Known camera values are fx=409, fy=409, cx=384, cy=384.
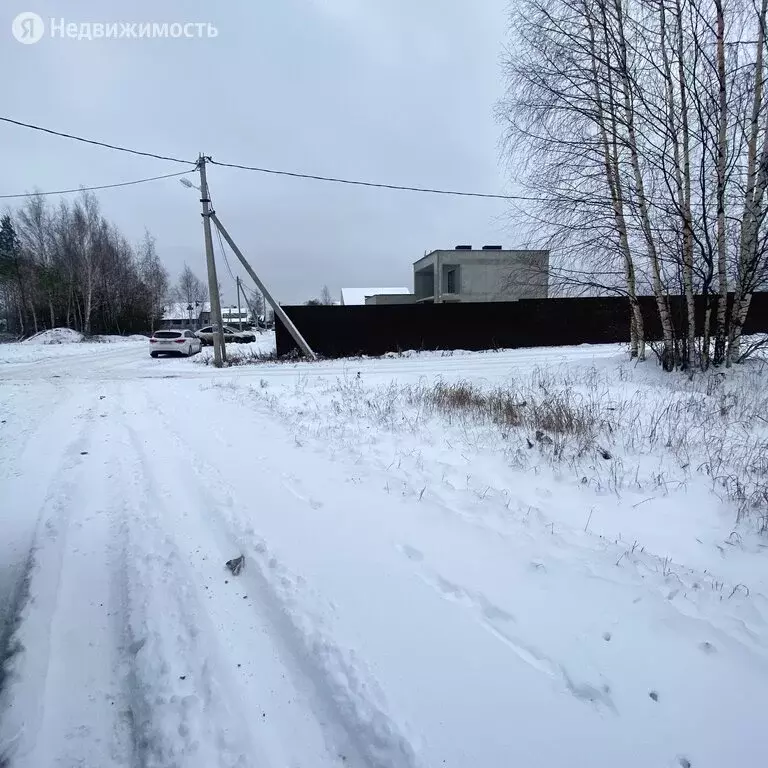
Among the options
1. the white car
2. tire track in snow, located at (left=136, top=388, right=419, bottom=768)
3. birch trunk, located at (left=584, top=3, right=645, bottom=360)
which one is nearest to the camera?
tire track in snow, located at (left=136, top=388, right=419, bottom=768)

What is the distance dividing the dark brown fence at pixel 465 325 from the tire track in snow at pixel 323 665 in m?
13.2

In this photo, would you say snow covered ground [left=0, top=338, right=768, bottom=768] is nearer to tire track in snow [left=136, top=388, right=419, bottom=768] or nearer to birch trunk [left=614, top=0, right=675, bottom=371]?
tire track in snow [left=136, top=388, right=419, bottom=768]

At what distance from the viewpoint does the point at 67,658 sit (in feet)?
6.37

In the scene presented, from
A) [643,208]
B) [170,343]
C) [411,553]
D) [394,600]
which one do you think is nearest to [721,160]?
[643,208]

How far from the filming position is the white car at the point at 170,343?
19.2 meters

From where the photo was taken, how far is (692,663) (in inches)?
71.8

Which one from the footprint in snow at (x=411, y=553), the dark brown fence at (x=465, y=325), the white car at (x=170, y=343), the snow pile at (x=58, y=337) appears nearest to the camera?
the footprint in snow at (x=411, y=553)

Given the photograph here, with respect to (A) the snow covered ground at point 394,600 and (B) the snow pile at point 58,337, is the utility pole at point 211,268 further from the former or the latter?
(B) the snow pile at point 58,337

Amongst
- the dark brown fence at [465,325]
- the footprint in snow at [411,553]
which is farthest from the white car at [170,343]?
the footprint in snow at [411,553]

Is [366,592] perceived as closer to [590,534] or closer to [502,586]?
[502,586]

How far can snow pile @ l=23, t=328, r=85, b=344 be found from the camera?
2986cm

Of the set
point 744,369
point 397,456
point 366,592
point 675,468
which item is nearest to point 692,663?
point 366,592

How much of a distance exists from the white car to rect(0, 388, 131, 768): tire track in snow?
17.8 m

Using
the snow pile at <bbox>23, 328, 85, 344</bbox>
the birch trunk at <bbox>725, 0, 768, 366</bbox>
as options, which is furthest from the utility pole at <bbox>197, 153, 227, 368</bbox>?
the snow pile at <bbox>23, 328, 85, 344</bbox>
